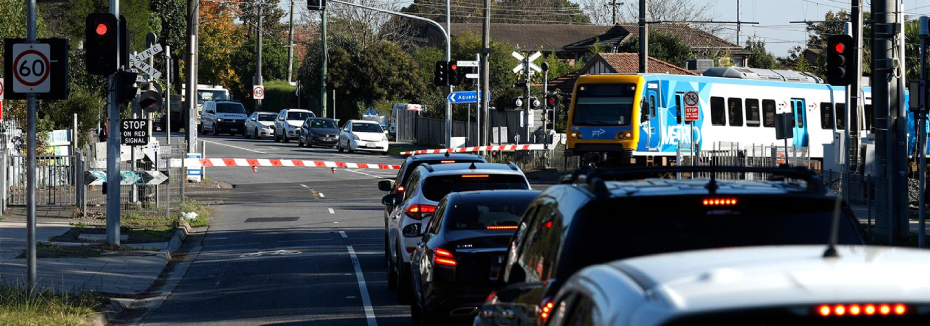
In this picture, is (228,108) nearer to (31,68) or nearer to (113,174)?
(113,174)

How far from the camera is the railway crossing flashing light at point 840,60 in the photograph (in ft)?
62.1

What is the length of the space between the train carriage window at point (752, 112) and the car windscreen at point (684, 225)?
3010 centimetres

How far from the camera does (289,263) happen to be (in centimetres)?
1641

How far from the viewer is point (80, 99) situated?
37156 millimetres

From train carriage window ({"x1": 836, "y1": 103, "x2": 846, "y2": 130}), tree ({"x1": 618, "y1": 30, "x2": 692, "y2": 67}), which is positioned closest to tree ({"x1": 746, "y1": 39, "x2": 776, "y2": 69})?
tree ({"x1": 618, "y1": 30, "x2": 692, "y2": 67})

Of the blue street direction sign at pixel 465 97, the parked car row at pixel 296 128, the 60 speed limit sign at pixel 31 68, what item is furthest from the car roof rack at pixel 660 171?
the parked car row at pixel 296 128

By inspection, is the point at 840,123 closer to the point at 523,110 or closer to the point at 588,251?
the point at 523,110

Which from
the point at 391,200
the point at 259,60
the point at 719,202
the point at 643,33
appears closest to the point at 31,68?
the point at 391,200

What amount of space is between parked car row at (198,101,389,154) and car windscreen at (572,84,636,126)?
19786mm

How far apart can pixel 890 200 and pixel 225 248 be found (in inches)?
411

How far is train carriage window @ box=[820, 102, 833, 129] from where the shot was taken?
36.0 metres

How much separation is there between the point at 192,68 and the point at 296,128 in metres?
25.7

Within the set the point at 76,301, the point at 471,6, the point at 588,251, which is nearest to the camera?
the point at 588,251

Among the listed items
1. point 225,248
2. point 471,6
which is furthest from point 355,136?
point 471,6
